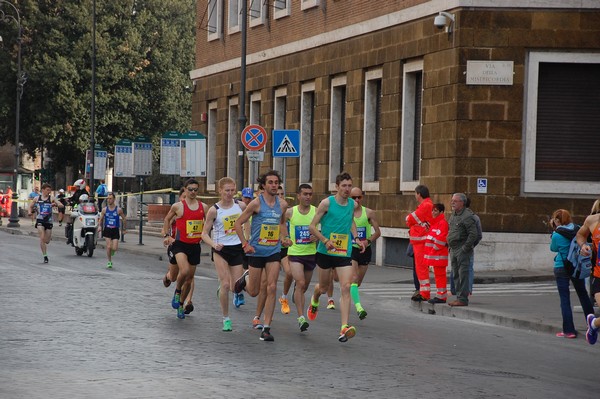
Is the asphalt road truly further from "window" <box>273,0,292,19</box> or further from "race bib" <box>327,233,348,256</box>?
"window" <box>273,0,292,19</box>

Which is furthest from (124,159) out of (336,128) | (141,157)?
(336,128)

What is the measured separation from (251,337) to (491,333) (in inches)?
141

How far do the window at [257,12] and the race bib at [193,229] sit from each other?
76.7 ft

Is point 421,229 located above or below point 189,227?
below

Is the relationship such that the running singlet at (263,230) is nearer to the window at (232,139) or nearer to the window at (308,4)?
the window at (308,4)

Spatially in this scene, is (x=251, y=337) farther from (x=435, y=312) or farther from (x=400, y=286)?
(x=400, y=286)

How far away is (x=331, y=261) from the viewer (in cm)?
1633

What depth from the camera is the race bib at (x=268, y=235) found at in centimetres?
1622

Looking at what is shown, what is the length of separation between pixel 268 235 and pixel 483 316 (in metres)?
4.62

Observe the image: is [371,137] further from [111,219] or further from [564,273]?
[564,273]

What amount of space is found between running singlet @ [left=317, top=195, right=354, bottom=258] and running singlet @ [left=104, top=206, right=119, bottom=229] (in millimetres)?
15077

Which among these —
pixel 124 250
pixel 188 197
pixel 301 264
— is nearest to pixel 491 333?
pixel 301 264

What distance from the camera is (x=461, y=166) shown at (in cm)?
2809

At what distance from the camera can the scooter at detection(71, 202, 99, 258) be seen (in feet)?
112
